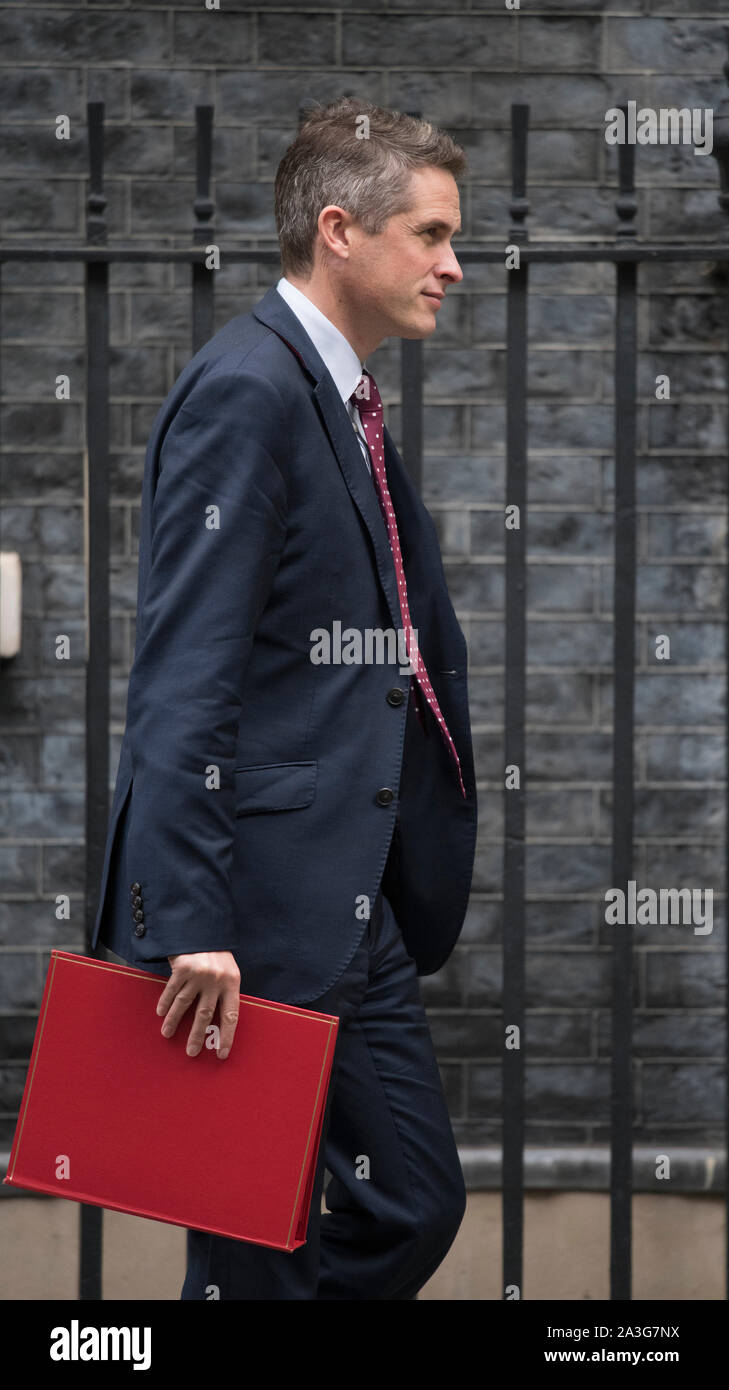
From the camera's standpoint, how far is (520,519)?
8.70 feet

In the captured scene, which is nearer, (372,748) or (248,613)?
(248,613)

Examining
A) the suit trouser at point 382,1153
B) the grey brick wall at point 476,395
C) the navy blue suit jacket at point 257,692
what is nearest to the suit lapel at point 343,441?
the navy blue suit jacket at point 257,692

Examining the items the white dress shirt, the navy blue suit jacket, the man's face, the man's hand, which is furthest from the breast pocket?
the man's face

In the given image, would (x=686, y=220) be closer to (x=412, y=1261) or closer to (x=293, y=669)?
(x=293, y=669)

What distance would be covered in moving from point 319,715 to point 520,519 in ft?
2.29

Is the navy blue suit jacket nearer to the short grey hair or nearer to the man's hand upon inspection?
the man's hand

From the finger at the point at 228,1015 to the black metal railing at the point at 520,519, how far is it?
0.78m

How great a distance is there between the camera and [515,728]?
274cm

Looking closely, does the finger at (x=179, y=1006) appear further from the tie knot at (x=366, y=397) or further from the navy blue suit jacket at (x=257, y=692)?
the tie knot at (x=366, y=397)

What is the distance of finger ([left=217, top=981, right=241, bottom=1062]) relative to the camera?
2010 millimetres

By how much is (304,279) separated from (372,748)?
0.72 m

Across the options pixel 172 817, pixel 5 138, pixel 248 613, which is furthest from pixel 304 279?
pixel 5 138

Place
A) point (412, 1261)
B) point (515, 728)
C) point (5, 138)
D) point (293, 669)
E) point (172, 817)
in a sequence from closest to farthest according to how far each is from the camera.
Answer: point (172, 817), point (293, 669), point (412, 1261), point (515, 728), point (5, 138)

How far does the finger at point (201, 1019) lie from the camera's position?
79.0 inches
